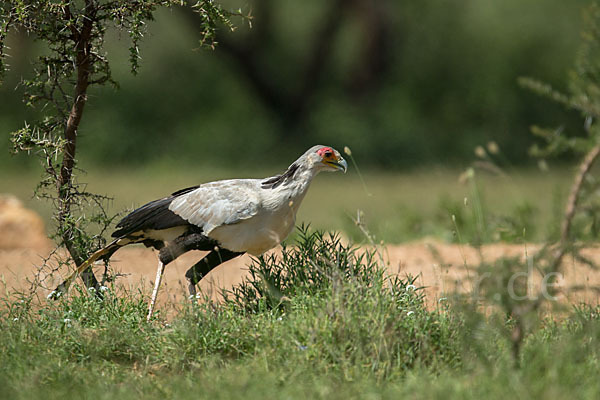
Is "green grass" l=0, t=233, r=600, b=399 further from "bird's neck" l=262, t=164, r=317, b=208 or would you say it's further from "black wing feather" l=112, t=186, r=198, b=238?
"black wing feather" l=112, t=186, r=198, b=238

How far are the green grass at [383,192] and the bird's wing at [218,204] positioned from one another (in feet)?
11.5

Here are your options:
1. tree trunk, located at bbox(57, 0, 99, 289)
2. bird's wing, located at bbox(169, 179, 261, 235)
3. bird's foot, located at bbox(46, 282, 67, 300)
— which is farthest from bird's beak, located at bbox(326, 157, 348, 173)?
bird's foot, located at bbox(46, 282, 67, 300)

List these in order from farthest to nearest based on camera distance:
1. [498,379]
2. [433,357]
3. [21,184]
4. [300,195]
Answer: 1. [21,184]
2. [300,195]
3. [433,357]
4. [498,379]

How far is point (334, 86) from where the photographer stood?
60.3 feet

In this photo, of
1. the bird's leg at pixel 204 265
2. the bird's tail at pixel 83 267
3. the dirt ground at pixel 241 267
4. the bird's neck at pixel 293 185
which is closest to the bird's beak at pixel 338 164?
→ the bird's neck at pixel 293 185

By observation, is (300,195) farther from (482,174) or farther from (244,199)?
(482,174)

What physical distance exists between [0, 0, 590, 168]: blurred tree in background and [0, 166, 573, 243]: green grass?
101cm

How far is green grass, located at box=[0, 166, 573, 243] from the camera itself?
9281 mm

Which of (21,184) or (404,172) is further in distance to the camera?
(404,172)

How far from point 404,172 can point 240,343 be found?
1157cm

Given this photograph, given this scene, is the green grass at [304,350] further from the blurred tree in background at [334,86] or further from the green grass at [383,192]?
the blurred tree in background at [334,86]

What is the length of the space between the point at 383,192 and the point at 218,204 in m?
8.85

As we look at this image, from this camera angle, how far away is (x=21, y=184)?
46.2ft

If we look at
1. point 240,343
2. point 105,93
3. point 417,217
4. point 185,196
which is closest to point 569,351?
point 240,343
